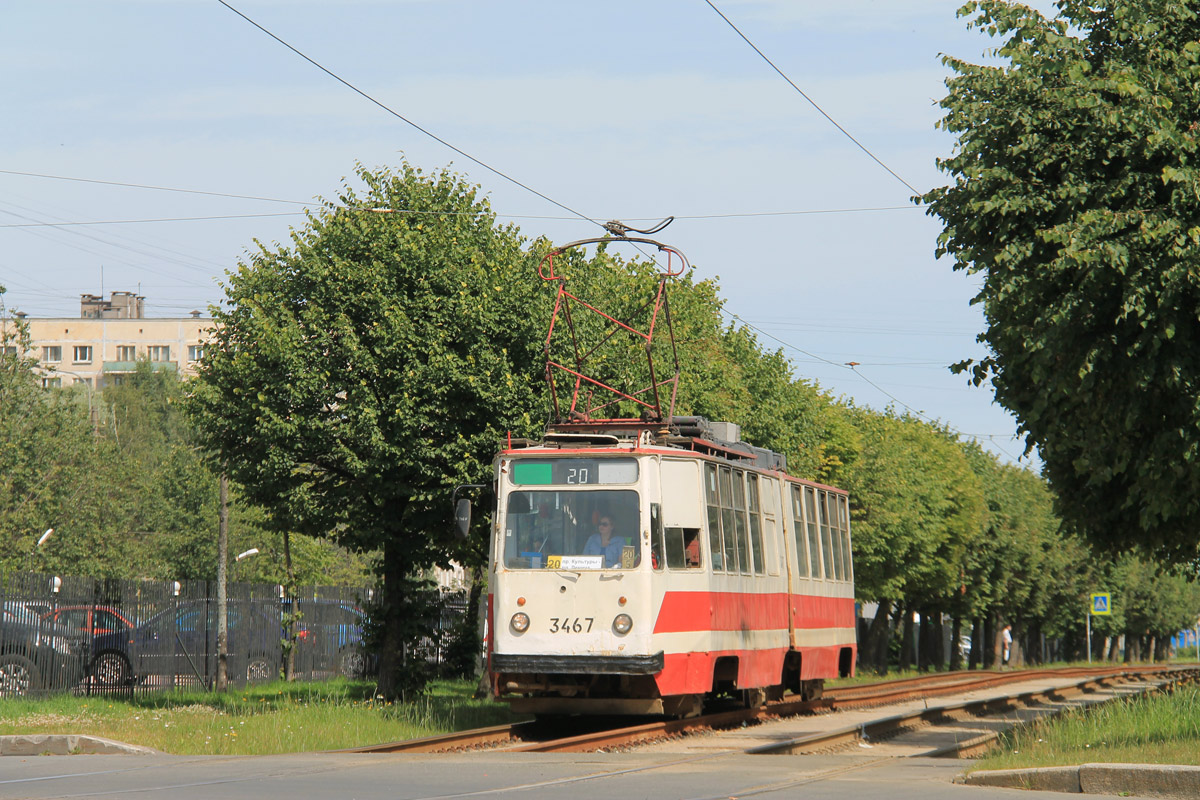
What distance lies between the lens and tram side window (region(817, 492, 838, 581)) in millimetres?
23312

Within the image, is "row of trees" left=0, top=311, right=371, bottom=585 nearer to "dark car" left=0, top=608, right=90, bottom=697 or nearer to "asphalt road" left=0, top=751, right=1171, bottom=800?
"dark car" left=0, top=608, right=90, bottom=697

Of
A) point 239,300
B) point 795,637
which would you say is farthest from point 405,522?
point 795,637

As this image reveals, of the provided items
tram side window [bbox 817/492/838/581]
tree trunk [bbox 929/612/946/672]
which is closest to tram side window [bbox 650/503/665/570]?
tram side window [bbox 817/492/838/581]

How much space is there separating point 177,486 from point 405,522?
41.1 meters

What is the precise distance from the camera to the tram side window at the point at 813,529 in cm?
2247

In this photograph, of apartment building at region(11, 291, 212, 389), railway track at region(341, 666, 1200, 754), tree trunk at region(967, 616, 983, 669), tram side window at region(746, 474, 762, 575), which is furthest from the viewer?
apartment building at region(11, 291, 212, 389)

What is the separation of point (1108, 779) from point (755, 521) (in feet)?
28.8

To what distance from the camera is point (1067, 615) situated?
255 feet

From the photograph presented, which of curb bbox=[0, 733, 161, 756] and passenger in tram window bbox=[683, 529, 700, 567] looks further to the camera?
passenger in tram window bbox=[683, 529, 700, 567]

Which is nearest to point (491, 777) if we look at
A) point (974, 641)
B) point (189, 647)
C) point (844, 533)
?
point (844, 533)

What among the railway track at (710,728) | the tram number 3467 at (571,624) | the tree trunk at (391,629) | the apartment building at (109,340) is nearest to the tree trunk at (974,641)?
the railway track at (710,728)

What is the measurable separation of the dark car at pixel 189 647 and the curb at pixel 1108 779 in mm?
19096

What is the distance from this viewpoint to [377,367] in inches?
909

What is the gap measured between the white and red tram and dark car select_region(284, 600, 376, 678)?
1602cm
